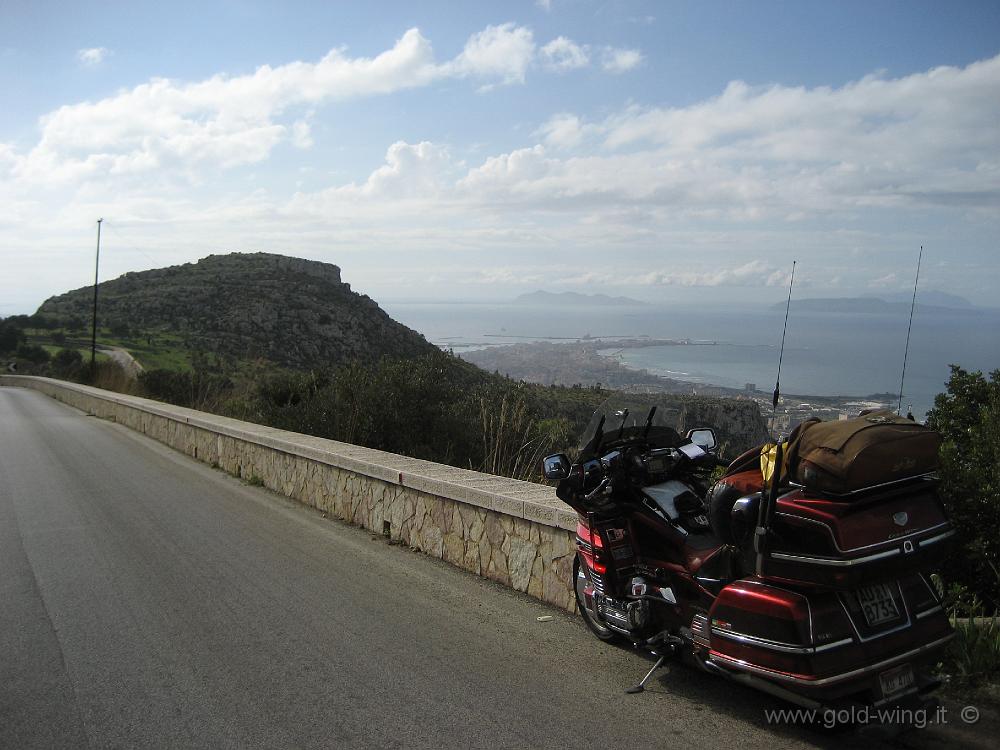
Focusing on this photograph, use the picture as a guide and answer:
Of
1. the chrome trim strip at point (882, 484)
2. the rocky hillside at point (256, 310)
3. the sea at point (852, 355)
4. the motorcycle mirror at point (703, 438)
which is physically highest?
the rocky hillside at point (256, 310)

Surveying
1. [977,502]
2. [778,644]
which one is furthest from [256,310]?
[778,644]

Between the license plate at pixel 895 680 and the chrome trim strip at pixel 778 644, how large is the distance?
0.75 ft

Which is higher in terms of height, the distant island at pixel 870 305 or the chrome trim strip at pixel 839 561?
the distant island at pixel 870 305

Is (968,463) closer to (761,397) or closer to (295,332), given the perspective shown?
(761,397)

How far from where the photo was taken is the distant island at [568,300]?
2699 inches

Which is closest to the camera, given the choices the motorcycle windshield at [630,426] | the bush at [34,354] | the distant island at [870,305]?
the motorcycle windshield at [630,426]

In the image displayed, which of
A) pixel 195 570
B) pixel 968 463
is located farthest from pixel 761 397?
pixel 195 570

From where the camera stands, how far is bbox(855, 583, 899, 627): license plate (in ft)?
10.9

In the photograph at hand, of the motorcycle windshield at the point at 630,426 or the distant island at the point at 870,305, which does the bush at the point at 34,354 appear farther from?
the motorcycle windshield at the point at 630,426

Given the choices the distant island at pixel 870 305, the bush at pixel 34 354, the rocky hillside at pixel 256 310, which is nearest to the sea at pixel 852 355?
the distant island at pixel 870 305

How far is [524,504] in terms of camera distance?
577 cm

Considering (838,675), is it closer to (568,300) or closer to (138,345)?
(138,345)

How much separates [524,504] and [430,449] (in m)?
5.84

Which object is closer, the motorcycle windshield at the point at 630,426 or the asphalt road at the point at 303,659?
the asphalt road at the point at 303,659
